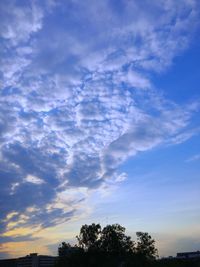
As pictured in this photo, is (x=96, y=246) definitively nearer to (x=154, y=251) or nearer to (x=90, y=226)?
(x=90, y=226)

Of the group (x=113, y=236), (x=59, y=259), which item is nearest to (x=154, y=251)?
(x=113, y=236)

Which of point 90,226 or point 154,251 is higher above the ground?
point 90,226

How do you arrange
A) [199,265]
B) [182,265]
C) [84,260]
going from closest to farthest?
1. [84,260]
2. [182,265]
3. [199,265]

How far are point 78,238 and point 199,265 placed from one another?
71001 millimetres

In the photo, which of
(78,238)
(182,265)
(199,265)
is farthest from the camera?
(199,265)

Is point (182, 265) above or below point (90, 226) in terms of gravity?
below

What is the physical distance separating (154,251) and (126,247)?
42.5ft

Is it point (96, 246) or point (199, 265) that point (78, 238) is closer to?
point (96, 246)

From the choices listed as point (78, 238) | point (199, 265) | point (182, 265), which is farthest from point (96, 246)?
point (199, 265)

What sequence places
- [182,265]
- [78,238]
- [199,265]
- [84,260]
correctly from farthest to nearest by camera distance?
[199,265]
[182,265]
[78,238]
[84,260]

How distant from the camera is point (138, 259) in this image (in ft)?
454

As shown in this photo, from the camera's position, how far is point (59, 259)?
458 ft

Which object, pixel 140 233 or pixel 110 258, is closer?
pixel 110 258

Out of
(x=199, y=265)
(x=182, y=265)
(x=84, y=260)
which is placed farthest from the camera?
(x=199, y=265)
